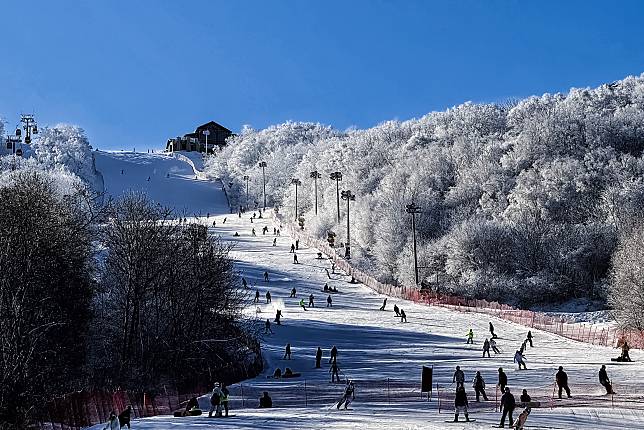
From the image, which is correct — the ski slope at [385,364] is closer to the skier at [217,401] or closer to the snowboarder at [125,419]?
the skier at [217,401]

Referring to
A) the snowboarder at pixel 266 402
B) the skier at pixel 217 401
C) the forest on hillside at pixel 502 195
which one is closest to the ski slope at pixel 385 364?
the snowboarder at pixel 266 402

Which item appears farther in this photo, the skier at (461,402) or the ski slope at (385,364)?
the ski slope at (385,364)

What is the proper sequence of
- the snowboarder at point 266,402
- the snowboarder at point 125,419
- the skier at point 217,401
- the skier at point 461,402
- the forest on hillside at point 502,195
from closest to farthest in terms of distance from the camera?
the snowboarder at point 125,419 < the skier at point 461,402 < the skier at point 217,401 < the snowboarder at point 266,402 < the forest on hillside at point 502,195

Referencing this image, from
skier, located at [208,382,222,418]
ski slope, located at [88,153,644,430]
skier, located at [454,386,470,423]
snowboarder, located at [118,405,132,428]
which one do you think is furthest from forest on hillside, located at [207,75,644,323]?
snowboarder, located at [118,405,132,428]

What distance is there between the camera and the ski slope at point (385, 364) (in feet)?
66.8

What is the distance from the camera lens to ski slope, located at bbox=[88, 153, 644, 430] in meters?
20.4

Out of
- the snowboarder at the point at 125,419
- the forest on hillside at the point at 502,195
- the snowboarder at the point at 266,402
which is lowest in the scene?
the snowboarder at the point at 266,402

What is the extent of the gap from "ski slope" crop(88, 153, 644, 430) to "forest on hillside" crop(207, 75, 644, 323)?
10.0 metres

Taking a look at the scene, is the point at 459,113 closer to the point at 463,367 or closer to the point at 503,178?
the point at 503,178

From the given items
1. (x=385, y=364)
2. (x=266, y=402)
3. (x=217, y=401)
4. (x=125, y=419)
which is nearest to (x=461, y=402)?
(x=217, y=401)

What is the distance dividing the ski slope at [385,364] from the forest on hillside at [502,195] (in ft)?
32.9

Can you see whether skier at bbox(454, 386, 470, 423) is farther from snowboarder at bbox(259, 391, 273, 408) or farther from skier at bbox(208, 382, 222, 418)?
snowboarder at bbox(259, 391, 273, 408)

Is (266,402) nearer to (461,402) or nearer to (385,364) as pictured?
(461,402)

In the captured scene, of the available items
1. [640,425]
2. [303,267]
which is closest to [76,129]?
[303,267]
